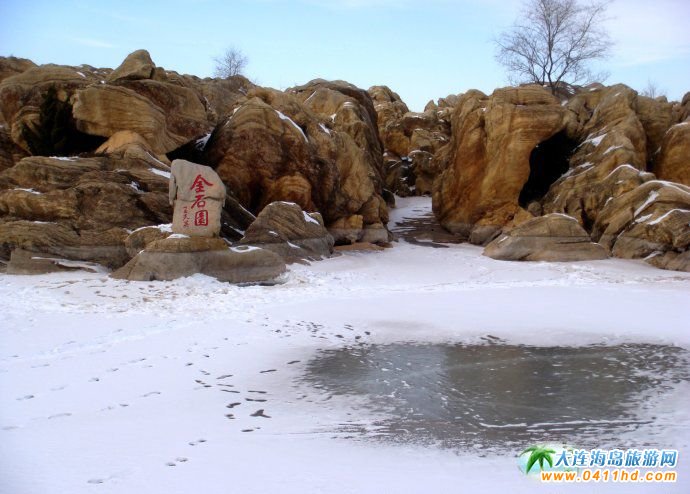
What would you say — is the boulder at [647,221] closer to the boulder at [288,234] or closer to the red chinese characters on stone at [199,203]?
the boulder at [288,234]

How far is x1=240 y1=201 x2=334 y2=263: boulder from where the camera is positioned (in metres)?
14.9

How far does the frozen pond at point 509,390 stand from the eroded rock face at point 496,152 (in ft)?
50.1

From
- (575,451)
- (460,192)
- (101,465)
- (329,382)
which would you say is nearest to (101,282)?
(329,382)

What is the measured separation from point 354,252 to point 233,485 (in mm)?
15394

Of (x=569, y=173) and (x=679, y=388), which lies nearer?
→ (x=679, y=388)

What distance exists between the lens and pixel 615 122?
71.6 feet

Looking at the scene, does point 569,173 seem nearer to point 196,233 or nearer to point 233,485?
point 196,233

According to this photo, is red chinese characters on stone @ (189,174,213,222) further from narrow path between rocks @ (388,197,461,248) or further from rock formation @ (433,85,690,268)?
narrow path between rocks @ (388,197,461,248)

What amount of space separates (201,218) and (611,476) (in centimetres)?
1052

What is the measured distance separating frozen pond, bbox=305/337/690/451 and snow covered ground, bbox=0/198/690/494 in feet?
0.90

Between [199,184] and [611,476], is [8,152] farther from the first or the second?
[611,476]

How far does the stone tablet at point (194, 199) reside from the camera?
12.2 meters

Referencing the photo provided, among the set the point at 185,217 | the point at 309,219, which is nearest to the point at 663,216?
the point at 309,219

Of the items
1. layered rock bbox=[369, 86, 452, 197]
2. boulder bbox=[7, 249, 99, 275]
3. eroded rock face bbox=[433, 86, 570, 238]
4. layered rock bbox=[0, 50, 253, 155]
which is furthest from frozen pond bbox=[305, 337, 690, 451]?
layered rock bbox=[369, 86, 452, 197]
